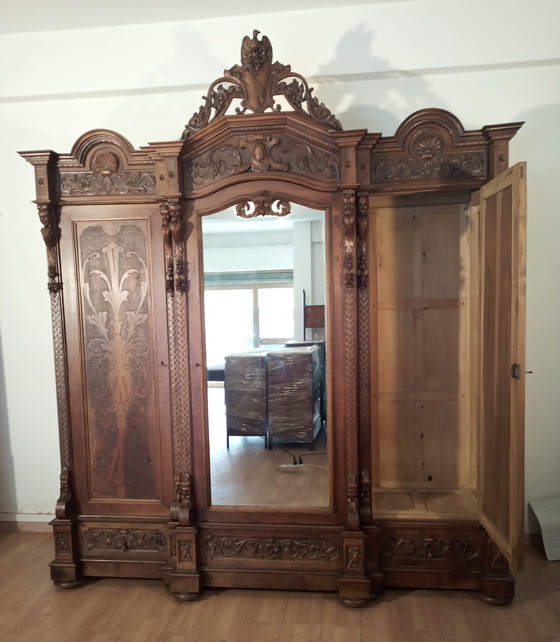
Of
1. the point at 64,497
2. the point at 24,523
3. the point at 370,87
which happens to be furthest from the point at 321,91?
the point at 24,523

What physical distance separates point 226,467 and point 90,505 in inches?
30.6

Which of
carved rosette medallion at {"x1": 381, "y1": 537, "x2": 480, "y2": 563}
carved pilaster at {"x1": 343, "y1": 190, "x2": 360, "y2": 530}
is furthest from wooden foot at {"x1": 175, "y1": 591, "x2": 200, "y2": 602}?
carved rosette medallion at {"x1": 381, "y1": 537, "x2": 480, "y2": 563}

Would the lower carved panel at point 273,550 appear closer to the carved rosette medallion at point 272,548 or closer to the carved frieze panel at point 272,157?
the carved rosette medallion at point 272,548

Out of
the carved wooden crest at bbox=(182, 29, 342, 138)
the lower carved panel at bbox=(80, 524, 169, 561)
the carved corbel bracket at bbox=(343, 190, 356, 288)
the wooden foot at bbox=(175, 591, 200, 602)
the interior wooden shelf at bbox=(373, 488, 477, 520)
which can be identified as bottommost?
the wooden foot at bbox=(175, 591, 200, 602)

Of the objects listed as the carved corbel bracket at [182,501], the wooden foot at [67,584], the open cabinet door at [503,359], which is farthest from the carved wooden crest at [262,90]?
the wooden foot at [67,584]

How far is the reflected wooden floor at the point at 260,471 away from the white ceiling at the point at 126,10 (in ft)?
7.21

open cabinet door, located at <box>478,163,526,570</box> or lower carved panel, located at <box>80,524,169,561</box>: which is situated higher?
open cabinet door, located at <box>478,163,526,570</box>

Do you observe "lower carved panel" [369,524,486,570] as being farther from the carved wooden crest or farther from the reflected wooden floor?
the carved wooden crest

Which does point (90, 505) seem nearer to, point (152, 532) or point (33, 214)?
point (152, 532)

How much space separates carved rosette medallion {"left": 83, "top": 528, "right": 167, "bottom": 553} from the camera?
247 cm

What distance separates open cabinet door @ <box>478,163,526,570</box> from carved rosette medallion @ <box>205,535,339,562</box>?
80 cm

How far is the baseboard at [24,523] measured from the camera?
312 cm

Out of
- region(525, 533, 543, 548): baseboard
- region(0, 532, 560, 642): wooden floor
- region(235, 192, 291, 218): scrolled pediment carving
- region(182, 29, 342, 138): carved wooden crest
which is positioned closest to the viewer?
region(0, 532, 560, 642): wooden floor

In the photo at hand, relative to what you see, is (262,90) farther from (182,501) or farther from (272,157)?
(182,501)
